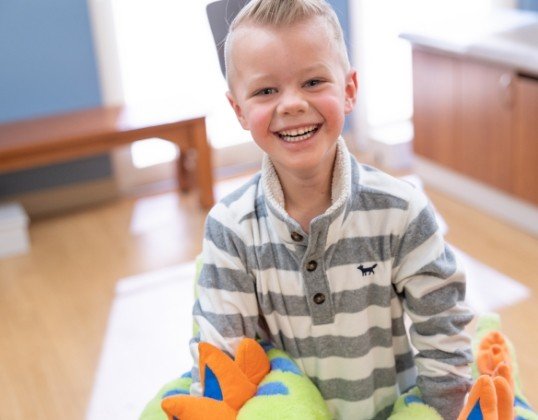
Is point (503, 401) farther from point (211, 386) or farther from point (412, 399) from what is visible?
point (211, 386)

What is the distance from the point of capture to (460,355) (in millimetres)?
1163

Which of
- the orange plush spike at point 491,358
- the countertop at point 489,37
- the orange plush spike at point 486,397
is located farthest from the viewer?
the countertop at point 489,37

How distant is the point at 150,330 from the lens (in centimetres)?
219

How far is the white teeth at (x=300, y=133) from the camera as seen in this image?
109cm

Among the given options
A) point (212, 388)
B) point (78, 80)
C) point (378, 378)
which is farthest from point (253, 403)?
point (78, 80)

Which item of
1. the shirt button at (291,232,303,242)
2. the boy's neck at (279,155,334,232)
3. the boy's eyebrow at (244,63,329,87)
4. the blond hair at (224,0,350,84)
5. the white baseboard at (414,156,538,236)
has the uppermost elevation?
the blond hair at (224,0,350,84)

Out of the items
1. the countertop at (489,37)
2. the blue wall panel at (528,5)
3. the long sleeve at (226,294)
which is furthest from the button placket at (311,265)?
the blue wall panel at (528,5)

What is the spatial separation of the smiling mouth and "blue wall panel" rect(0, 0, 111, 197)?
6.81 ft

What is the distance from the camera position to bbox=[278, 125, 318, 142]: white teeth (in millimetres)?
1092

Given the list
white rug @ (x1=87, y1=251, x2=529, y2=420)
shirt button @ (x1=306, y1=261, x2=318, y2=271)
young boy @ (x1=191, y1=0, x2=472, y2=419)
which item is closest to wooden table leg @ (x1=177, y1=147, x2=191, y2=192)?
white rug @ (x1=87, y1=251, x2=529, y2=420)

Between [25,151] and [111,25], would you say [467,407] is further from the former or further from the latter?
[111,25]

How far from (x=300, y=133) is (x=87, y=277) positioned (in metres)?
1.59

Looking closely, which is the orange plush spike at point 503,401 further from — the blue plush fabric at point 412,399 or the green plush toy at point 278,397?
the green plush toy at point 278,397

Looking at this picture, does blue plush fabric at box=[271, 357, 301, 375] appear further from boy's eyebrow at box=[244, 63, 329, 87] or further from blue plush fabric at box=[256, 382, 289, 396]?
boy's eyebrow at box=[244, 63, 329, 87]
